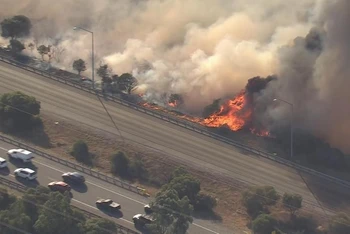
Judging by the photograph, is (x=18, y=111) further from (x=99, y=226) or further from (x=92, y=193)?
(x=99, y=226)

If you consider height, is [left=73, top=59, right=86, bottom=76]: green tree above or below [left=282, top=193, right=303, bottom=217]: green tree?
above

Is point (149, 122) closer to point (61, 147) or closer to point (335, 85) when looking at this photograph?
point (61, 147)

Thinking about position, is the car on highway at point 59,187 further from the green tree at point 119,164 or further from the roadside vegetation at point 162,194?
the green tree at point 119,164

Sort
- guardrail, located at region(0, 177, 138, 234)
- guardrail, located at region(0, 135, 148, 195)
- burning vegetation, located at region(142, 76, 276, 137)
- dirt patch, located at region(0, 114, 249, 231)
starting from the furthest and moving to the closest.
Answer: burning vegetation, located at region(142, 76, 276, 137) < guardrail, located at region(0, 135, 148, 195) < dirt patch, located at region(0, 114, 249, 231) < guardrail, located at region(0, 177, 138, 234)

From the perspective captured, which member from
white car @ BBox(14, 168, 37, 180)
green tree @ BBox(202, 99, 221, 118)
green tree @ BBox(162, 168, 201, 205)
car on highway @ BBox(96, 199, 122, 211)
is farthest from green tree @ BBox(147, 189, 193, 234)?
green tree @ BBox(202, 99, 221, 118)

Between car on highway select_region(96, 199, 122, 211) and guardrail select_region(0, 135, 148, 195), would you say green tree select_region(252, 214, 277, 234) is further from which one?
car on highway select_region(96, 199, 122, 211)

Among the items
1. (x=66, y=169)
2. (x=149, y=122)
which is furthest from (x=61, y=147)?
(x=149, y=122)
